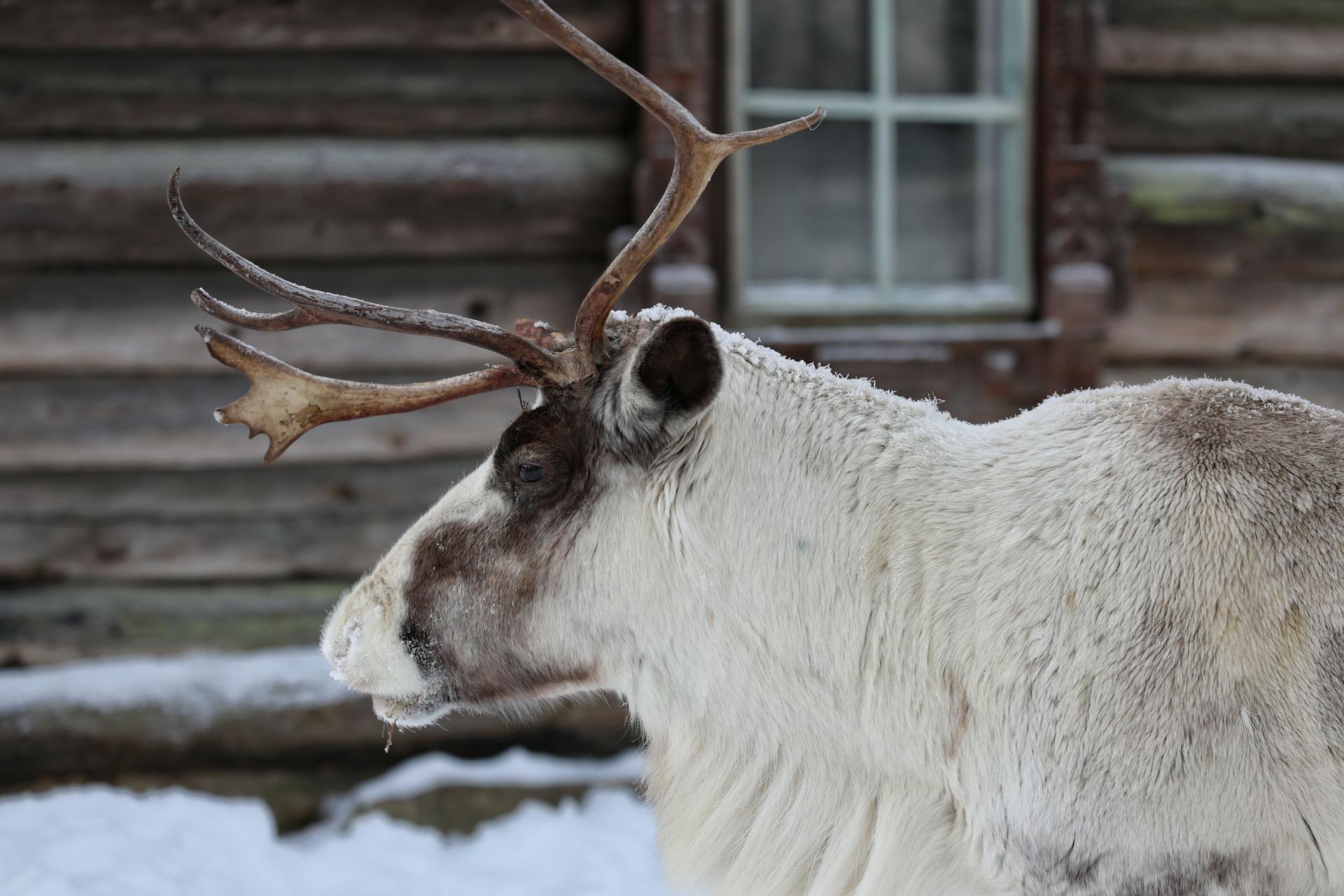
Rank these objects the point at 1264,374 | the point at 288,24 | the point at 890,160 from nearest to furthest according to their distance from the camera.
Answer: the point at 288,24
the point at 890,160
the point at 1264,374

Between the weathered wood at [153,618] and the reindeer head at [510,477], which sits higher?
the reindeer head at [510,477]

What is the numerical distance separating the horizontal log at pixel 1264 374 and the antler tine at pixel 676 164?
8.72ft

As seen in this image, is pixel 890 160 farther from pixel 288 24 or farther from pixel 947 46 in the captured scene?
pixel 288 24

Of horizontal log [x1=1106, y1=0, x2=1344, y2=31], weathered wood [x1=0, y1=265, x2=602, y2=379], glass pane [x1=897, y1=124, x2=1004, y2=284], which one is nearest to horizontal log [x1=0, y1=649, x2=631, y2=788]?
weathered wood [x1=0, y1=265, x2=602, y2=379]

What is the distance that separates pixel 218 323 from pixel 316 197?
1.72 feet

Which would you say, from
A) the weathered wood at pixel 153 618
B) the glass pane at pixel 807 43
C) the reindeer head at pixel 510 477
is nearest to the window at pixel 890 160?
the glass pane at pixel 807 43

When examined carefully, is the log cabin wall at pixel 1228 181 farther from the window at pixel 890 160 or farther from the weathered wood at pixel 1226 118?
the window at pixel 890 160

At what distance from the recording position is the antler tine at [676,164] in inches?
68.1

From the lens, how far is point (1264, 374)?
4.12 meters

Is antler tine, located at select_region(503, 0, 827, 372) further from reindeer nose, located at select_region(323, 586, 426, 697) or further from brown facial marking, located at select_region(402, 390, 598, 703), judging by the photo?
reindeer nose, located at select_region(323, 586, 426, 697)

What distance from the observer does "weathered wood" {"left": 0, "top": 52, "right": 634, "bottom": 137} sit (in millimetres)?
3484

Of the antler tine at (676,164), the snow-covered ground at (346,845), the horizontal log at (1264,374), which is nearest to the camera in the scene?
the antler tine at (676,164)

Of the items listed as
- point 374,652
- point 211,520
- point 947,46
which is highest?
point 947,46

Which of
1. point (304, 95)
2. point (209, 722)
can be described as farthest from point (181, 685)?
point (304, 95)
